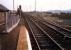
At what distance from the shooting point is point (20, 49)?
10320 mm

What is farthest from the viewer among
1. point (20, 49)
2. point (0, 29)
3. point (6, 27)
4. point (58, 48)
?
point (6, 27)

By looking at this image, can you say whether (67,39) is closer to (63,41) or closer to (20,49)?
(63,41)

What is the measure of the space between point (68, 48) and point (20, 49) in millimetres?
5081

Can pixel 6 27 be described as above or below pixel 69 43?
above

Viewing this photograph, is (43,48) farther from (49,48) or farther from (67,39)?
(67,39)

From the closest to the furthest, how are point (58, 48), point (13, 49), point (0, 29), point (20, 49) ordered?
point (20, 49)
point (13, 49)
point (58, 48)
point (0, 29)

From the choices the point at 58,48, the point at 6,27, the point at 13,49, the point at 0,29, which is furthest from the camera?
the point at 6,27

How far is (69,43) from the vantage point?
54.7 feet

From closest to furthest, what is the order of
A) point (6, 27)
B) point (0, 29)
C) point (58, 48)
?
point (58, 48) → point (0, 29) → point (6, 27)

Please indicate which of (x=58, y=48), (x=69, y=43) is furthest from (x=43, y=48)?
(x=69, y=43)

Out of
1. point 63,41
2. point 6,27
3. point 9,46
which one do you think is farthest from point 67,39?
point 9,46

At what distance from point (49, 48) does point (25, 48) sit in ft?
14.3

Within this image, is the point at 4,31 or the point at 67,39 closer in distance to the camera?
the point at 4,31

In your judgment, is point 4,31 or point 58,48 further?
point 4,31
